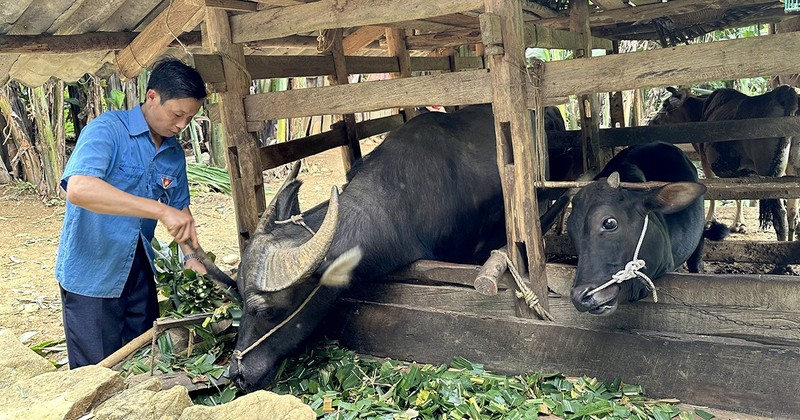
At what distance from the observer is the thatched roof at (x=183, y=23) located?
388 cm

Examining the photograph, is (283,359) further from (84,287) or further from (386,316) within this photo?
(84,287)

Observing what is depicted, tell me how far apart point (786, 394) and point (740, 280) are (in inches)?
20.6

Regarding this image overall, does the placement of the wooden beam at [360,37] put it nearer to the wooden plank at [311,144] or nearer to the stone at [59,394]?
the wooden plank at [311,144]

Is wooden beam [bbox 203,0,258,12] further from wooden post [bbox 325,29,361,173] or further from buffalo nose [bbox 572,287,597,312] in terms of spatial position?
buffalo nose [bbox 572,287,597,312]

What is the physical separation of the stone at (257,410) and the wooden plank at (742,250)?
106 inches

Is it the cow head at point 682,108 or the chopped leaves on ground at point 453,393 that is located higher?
the cow head at point 682,108

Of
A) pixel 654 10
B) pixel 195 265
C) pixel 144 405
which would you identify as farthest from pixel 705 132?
pixel 144 405

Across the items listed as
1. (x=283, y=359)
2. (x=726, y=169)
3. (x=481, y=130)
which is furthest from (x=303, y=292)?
(x=726, y=169)

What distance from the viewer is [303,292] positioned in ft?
11.1

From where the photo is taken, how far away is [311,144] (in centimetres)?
477

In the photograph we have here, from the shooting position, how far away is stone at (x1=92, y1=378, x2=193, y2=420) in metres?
2.30

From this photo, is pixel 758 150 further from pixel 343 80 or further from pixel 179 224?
pixel 179 224

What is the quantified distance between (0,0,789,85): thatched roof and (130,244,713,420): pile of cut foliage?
1.71 metres

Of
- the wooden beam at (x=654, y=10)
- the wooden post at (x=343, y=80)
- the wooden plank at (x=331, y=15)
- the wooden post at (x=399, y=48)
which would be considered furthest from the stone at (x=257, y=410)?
the wooden beam at (x=654, y=10)
